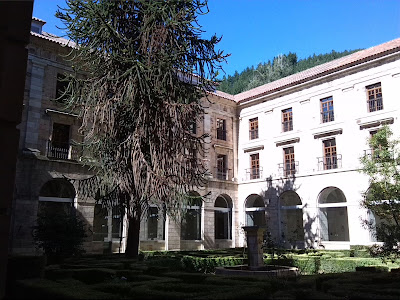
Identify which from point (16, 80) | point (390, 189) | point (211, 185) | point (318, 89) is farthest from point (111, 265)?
point (318, 89)

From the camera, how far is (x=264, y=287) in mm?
6504

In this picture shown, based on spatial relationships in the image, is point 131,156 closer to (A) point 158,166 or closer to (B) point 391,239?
(A) point 158,166

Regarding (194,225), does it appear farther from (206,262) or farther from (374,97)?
(374,97)

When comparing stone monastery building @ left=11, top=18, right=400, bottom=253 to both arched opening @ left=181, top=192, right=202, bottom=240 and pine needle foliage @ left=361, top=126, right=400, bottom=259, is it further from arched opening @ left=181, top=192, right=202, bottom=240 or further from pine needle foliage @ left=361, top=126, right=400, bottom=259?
pine needle foliage @ left=361, top=126, right=400, bottom=259

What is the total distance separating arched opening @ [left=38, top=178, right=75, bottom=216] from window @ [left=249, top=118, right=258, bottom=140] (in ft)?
47.8

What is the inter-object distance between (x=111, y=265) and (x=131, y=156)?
12.4ft

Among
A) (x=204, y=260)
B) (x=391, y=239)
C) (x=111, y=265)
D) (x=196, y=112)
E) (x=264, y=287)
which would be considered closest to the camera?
(x=264, y=287)

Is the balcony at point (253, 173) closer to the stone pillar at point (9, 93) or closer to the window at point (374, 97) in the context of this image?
the window at point (374, 97)

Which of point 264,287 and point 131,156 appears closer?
point 264,287

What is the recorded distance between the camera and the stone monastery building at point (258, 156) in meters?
19.5

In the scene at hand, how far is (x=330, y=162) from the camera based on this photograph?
2411 cm

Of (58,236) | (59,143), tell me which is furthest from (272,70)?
(58,236)

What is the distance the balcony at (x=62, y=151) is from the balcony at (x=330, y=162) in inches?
599

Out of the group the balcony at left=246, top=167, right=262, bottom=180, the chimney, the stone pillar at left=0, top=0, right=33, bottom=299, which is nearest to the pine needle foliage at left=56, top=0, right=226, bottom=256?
the stone pillar at left=0, top=0, right=33, bottom=299
